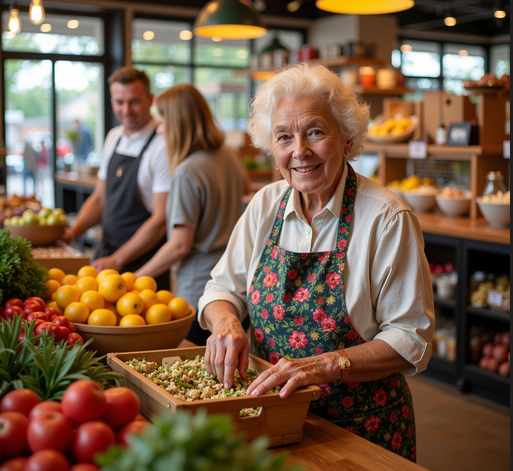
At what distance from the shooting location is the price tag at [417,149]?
4738mm

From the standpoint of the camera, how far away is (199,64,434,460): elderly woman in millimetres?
1636

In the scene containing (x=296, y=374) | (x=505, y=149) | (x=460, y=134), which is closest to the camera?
(x=296, y=374)

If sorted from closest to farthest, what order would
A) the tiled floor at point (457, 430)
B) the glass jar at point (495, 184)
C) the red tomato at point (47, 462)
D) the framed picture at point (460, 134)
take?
the red tomato at point (47, 462)
the tiled floor at point (457, 430)
the glass jar at point (495, 184)
the framed picture at point (460, 134)

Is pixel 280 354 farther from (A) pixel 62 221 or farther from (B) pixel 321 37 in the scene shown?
(B) pixel 321 37

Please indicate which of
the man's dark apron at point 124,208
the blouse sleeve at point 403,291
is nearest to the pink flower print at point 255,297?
the blouse sleeve at point 403,291

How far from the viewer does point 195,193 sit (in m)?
2.93

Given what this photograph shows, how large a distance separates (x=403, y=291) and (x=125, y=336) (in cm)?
78

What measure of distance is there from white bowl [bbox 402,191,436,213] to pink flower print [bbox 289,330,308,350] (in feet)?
10.9

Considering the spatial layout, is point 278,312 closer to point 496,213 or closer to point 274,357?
point 274,357

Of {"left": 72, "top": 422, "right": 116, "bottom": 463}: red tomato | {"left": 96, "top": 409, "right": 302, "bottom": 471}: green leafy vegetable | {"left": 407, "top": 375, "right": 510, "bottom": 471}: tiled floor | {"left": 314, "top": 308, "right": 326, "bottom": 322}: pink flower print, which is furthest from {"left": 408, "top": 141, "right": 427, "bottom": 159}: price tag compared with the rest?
{"left": 96, "top": 409, "right": 302, "bottom": 471}: green leafy vegetable

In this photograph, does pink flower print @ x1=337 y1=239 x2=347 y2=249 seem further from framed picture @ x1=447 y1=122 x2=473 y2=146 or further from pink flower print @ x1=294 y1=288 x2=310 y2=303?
framed picture @ x1=447 y1=122 x2=473 y2=146

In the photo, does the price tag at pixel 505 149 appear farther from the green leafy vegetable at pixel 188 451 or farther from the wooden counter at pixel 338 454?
the green leafy vegetable at pixel 188 451

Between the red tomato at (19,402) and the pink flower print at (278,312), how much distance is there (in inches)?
33.2

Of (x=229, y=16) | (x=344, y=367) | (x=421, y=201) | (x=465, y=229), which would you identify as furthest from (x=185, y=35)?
(x=344, y=367)
